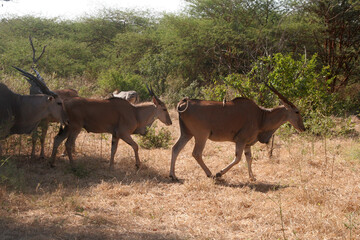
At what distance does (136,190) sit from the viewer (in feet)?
19.3

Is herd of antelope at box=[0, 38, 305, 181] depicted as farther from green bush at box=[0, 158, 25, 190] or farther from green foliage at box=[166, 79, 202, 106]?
green foliage at box=[166, 79, 202, 106]

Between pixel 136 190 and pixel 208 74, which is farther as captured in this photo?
pixel 208 74

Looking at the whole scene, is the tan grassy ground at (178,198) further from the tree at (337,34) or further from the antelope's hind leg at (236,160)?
the tree at (337,34)

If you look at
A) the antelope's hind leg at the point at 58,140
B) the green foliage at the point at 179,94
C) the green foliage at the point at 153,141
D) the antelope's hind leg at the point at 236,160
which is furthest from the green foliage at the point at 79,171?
the green foliage at the point at 179,94

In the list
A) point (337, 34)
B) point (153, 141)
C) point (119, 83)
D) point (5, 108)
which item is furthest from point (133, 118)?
point (337, 34)

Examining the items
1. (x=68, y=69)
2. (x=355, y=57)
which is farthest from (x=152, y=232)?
(x=68, y=69)

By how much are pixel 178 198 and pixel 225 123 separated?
61.3 inches

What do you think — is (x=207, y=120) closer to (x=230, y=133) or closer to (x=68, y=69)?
(x=230, y=133)

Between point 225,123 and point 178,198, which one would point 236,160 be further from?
point 178,198

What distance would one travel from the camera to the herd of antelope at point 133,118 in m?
6.52

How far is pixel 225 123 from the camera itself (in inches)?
260

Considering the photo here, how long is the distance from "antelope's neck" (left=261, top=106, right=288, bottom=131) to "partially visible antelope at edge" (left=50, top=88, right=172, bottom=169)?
210 centimetres

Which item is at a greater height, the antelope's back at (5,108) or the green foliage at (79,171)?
the antelope's back at (5,108)

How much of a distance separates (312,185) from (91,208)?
3.27 meters
